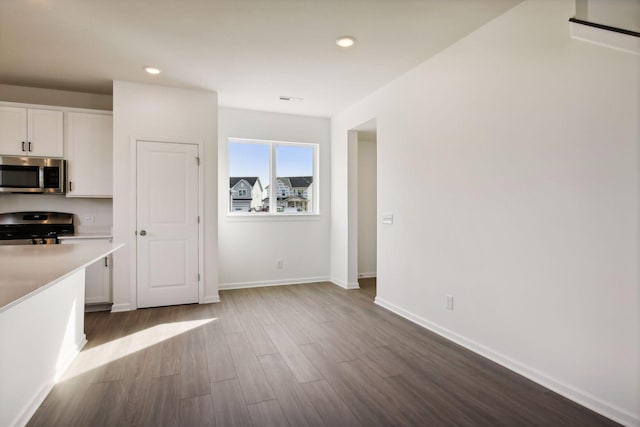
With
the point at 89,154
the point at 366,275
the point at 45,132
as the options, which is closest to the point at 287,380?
the point at 89,154

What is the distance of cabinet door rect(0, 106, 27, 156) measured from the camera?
3.79 metres

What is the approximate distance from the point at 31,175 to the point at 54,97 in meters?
1.15

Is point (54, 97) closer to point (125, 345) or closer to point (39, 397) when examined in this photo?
point (125, 345)

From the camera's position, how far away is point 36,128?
3.90m

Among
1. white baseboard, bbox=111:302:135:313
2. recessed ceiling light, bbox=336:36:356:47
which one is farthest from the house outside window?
recessed ceiling light, bbox=336:36:356:47

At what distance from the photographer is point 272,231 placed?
17.5 feet

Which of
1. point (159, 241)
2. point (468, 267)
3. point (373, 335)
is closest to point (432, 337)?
point (373, 335)

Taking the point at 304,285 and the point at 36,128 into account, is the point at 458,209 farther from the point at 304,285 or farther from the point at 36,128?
the point at 36,128

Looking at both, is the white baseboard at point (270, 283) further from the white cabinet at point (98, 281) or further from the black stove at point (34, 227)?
the black stove at point (34, 227)

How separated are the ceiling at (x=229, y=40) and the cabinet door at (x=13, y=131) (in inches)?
16.9

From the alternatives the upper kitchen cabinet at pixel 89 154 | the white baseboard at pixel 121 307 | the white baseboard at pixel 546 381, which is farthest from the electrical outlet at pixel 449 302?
the upper kitchen cabinet at pixel 89 154

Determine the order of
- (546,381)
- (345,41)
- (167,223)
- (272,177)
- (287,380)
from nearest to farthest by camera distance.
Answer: (546,381)
(287,380)
(345,41)
(167,223)
(272,177)

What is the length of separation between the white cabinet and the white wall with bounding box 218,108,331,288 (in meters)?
1.45

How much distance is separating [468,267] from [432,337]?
0.76 m
